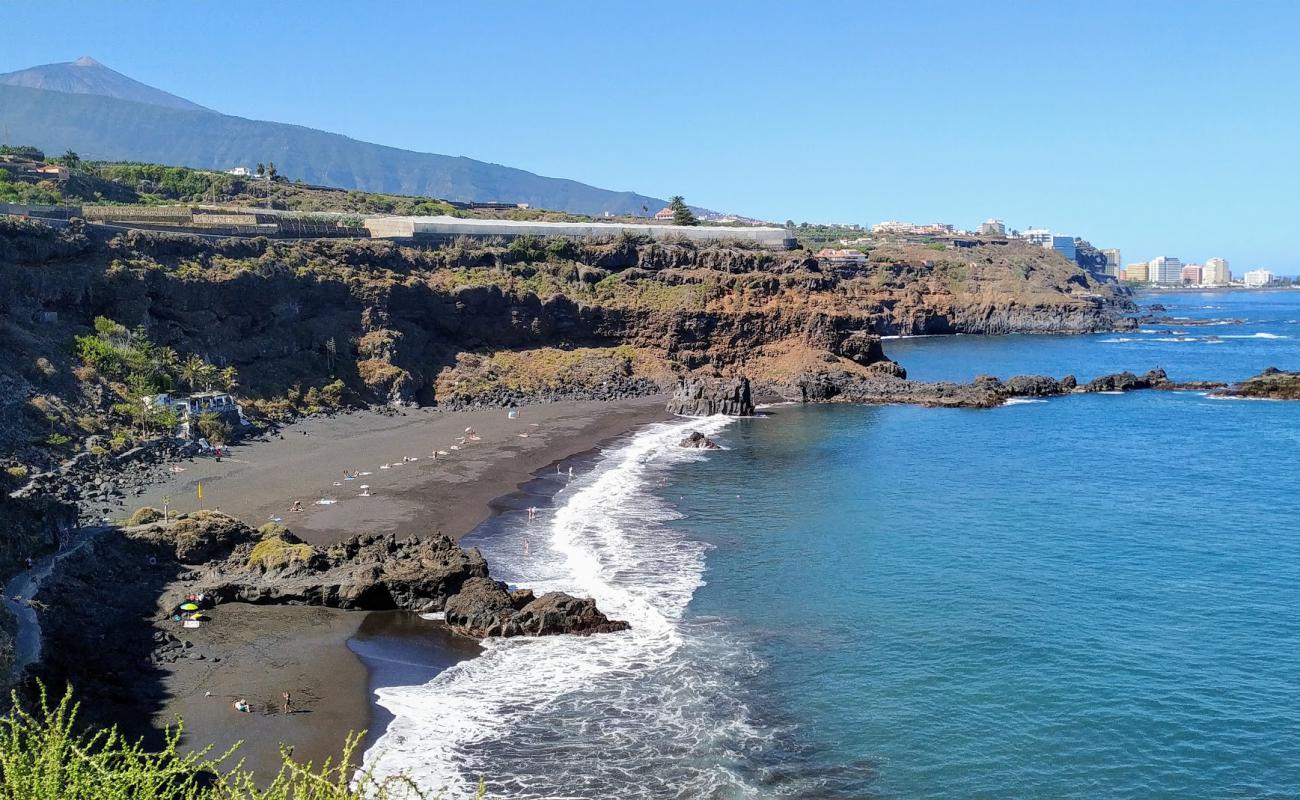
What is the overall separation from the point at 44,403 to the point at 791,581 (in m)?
37.0

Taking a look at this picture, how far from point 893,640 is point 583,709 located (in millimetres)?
9815

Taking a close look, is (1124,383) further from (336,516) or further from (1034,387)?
(336,516)

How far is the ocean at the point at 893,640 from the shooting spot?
72.6 feet

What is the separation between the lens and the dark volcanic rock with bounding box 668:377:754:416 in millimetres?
75438

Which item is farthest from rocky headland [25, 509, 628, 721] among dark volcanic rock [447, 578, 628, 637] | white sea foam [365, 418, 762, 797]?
white sea foam [365, 418, 762, 797]

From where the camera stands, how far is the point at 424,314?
81.0 meters

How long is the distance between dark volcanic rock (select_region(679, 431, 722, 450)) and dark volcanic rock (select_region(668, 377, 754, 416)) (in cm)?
1225

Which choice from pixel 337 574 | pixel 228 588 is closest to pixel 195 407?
pixel 228 588

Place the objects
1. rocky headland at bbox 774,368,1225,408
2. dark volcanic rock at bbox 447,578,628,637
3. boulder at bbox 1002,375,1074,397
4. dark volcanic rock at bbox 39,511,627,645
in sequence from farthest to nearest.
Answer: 1. boulder at bbox 1002,375,1074,397
2. rocky headland at bbox 774,368,1225,408
3. dark volcanic rock at bbox 39,511,627,645
4. dark volcanic rock at bbox 447,578,628,637

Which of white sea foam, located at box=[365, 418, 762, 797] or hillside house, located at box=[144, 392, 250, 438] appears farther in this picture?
hillside house, located at box=[144, 392, 250, 438]

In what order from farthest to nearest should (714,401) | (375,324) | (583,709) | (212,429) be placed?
(375,324) → (714,401) → (212,429) → (583,709)

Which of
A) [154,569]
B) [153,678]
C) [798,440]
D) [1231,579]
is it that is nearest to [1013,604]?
[1231,579]

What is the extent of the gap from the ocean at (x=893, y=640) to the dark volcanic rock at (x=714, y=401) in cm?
1841

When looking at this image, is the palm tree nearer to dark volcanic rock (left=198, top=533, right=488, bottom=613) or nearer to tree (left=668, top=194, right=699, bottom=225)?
dark volcanic rock (left=198, top=533, right=488, bottom=613)
